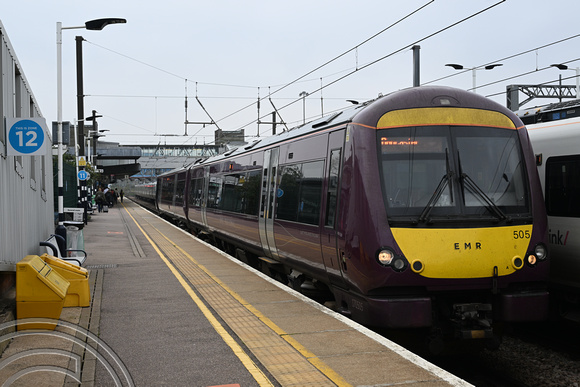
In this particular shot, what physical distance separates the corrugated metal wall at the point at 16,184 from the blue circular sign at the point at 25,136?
0.11 metres

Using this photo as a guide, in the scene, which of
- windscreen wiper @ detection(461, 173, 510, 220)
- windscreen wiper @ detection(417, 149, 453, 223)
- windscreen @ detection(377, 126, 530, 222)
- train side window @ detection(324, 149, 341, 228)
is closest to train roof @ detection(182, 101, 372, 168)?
train side window @ detection(324, 149, 341, 228)

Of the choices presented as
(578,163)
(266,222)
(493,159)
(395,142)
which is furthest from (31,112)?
(578,163)

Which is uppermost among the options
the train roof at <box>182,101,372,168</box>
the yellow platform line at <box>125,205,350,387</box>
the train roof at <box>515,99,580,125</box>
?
the train roof at <box>515,99,580,125</box>

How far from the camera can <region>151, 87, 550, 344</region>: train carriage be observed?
6.59 metres

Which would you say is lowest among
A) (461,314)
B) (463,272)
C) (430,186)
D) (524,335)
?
(524,335)

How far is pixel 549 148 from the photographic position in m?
8.39

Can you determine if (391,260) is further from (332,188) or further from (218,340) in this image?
(218,340)

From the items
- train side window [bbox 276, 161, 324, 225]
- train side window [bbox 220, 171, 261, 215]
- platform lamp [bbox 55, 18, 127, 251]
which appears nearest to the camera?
train side window [bbox 276, 161, 324, 225]

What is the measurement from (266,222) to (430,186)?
183 inches

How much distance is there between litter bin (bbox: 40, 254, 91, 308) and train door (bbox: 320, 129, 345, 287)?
10.8 feet

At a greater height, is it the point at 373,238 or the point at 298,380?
the point at 373,238

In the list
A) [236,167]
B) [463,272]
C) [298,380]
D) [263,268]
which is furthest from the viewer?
[236,167]

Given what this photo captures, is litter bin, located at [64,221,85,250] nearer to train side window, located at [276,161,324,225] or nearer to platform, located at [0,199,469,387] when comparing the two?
platform, located at [0,199,469,387]

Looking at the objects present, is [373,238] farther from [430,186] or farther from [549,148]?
[549,148]
